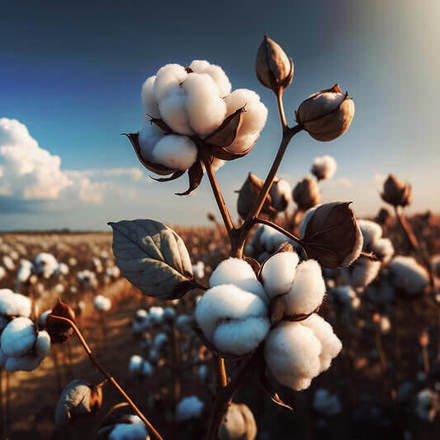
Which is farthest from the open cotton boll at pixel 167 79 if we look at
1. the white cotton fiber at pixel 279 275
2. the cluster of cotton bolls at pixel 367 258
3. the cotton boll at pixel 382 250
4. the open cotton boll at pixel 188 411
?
the open cotton boll at pixel 188 411

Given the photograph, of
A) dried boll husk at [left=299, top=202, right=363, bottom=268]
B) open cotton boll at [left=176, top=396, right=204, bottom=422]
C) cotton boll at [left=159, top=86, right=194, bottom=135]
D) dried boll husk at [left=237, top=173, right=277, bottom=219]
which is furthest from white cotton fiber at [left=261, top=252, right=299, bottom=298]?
open cotton boll at [left=176, top=396, right=204, bottom=422]

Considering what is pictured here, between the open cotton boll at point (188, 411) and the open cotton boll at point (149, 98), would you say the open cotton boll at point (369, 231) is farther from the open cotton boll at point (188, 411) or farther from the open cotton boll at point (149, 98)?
the open cotton boll at point (188, 411)

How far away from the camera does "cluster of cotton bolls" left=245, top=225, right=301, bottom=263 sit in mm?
709

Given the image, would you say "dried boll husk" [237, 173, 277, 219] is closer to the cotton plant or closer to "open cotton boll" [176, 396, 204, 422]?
the cotton plant

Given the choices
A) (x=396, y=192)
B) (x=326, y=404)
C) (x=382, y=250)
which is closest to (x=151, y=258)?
(x=382, y=250)

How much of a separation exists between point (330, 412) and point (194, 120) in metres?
2.31

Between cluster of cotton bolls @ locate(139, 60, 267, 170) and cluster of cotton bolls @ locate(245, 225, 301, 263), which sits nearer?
cluster of cotton bolls @ locate(139, 60, 267, 170)

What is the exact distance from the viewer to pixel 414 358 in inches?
105

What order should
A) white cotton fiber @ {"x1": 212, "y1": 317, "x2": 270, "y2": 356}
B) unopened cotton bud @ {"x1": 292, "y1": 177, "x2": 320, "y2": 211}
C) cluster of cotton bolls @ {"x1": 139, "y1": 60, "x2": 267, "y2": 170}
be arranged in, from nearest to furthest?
white cotton fiber @ {"x1": 212, "y1": 317, "x2": 270, "y2": 356} < cluster of cotton bolls @ {"x1": 139, "y1": 60, "x2": 267, "y2": 170} < unopened cotton bud @ {"x1": 292, "y1": 177, "x2": 320, "y2": 211}

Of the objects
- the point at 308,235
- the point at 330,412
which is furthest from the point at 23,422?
the point at 308,235

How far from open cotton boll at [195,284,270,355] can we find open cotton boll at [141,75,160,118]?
0.97 ft

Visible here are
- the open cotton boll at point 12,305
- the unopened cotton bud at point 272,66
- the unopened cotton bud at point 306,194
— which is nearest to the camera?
the unopened cotton bud at point 272,66

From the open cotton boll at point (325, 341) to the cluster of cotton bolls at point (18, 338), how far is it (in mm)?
561

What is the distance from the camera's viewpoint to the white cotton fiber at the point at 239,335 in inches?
12.5
